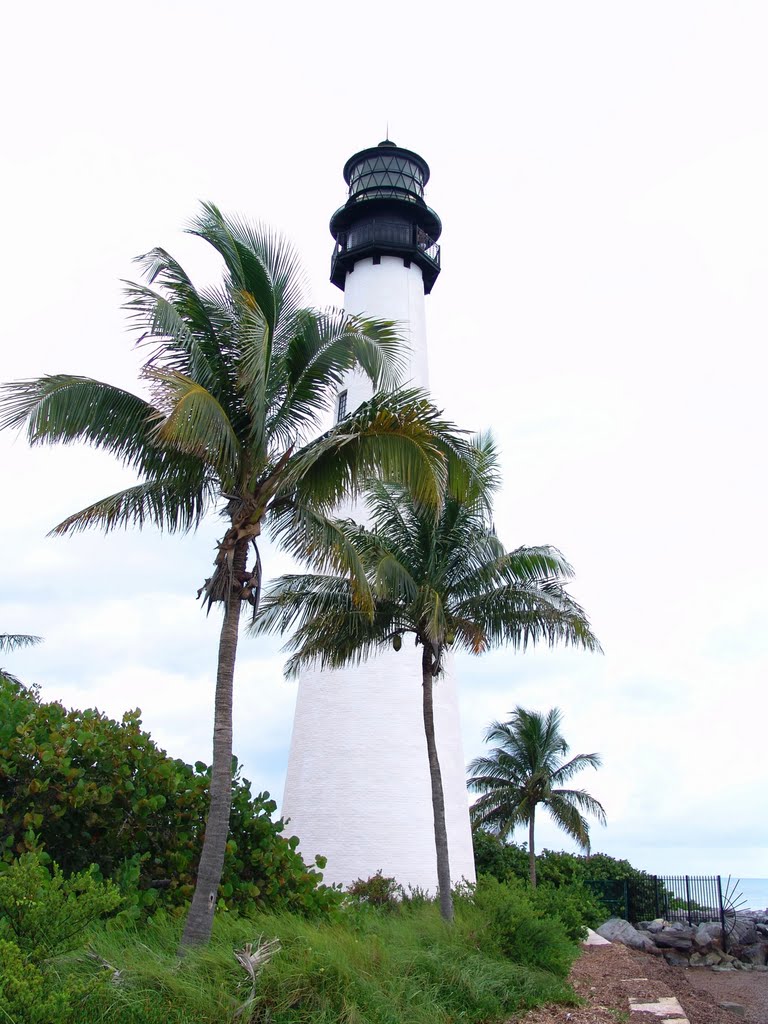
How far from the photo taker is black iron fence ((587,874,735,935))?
2369 centimetres

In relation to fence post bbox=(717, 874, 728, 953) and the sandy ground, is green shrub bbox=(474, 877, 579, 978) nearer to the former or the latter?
the sandy ground

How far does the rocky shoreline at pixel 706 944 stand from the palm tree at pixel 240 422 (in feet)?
43.0

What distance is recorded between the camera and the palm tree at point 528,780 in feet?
98.3

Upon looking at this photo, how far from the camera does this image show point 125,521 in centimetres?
1173

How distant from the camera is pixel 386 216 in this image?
26.3 meters

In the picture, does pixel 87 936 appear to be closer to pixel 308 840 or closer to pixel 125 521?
pixel 125 521

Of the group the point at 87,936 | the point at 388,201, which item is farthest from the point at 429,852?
the point at 388,201

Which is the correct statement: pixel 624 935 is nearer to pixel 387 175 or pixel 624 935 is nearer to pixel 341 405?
pixel 341 405

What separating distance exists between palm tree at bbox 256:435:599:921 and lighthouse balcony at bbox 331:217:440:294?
10801mm

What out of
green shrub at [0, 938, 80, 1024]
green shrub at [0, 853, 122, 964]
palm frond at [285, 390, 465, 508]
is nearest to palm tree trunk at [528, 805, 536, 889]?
palm frond at [285, 390, 465, 508]

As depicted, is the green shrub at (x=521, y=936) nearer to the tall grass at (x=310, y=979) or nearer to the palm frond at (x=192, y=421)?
the tall grass at (x=310, y=979)

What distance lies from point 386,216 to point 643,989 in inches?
818

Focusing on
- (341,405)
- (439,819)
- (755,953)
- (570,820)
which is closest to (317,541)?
(439,819)

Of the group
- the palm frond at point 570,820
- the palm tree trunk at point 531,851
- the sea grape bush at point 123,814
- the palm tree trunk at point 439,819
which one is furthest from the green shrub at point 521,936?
the palm frond at point 570,820
